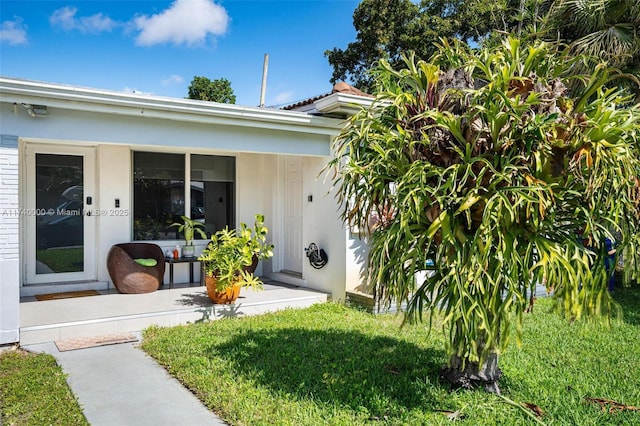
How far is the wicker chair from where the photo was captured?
7910mm

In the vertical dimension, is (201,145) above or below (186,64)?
below

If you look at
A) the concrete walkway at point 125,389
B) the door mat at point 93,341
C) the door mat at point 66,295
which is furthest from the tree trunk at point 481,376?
the door mat at point 66,295

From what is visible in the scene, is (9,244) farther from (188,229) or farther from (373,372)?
(373,372)

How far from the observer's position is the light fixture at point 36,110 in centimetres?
578

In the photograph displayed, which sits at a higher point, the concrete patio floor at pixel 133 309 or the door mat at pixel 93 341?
the concrete patio floor at pixel 133 309

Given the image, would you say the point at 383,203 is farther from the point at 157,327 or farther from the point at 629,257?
the point at 157,327

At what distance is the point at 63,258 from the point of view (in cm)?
830

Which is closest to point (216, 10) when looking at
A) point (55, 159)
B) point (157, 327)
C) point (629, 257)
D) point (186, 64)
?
point (186, 64)

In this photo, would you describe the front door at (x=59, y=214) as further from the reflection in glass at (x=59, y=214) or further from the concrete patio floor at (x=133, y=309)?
the concrete patio floor at (x=133, y=309)

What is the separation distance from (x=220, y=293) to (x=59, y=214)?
3.23 metres

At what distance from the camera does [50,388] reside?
4.63 metres

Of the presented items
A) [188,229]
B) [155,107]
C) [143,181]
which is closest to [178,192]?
[143,181]

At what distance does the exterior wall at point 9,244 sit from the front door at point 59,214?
2392mm

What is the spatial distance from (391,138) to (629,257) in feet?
6.73
